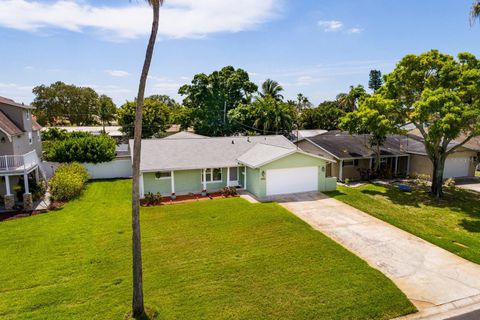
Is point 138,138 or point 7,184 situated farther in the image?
point 7,184

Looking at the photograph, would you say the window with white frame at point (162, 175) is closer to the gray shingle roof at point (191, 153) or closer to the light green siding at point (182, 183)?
the light green siding at point (182, 183)

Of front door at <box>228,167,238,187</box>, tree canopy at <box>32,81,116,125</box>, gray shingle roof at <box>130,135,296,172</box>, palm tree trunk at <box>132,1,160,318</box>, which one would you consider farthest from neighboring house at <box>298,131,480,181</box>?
tree canopy at <box>32,81,116,125</box>

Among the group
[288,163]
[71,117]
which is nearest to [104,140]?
[288,163]

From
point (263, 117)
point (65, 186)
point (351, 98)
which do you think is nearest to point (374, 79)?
point (351, 98)

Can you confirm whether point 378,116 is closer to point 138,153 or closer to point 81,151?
point 138,153

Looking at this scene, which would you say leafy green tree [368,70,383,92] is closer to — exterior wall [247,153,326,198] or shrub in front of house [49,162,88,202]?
exterior wall [247,153,326,198]

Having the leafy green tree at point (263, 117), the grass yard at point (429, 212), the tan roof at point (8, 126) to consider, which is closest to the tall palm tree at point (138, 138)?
the grass yard at point (429, 212)
